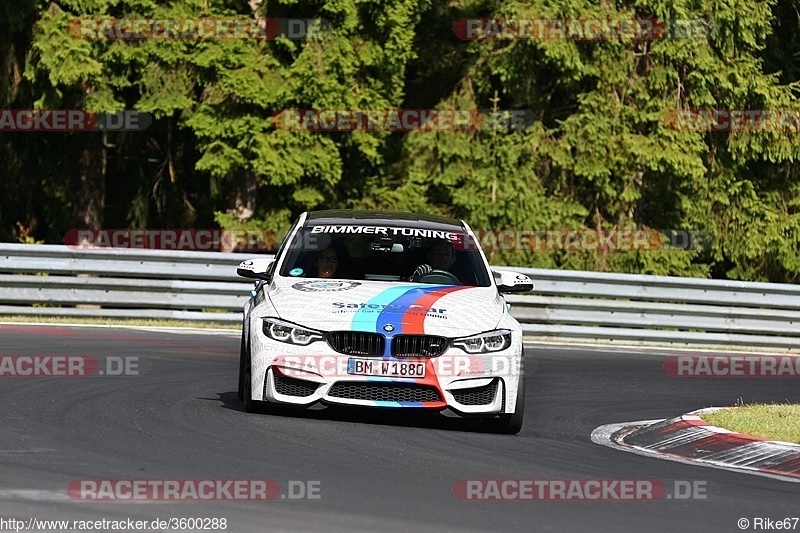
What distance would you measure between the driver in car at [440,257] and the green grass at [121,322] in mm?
7217

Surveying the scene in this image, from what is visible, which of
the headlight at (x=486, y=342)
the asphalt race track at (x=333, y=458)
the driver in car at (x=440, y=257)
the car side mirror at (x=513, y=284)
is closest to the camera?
the asphalt race track at (x=333, y=458)

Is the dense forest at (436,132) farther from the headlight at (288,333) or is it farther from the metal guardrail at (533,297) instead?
the headlight at (288,333)

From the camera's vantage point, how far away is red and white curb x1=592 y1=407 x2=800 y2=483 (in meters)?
8.89

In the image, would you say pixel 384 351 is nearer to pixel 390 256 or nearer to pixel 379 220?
pixel 390 256

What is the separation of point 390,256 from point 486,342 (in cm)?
183

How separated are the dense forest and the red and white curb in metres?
14.0

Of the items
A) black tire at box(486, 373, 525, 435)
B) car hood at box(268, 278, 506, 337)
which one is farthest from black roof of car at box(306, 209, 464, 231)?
black tire at box(486, 373, 525, 435)

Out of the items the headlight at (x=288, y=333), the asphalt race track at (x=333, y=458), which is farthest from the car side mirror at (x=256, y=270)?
the headlight at (x=288, y=333)

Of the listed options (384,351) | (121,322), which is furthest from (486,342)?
(121,322)

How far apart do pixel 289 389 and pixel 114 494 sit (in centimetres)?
287

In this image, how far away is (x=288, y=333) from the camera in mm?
9641

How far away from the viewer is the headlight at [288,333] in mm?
9539

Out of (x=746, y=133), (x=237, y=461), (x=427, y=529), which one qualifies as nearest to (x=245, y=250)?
(x=746, y=133)

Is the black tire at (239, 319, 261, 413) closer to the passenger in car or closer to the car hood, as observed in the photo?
the car hood
